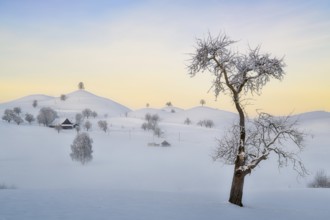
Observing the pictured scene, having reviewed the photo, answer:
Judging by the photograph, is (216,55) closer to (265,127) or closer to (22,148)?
(265,127)

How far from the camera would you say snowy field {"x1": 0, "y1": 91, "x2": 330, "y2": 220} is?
13.0 meters

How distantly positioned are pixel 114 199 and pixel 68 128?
423 ft

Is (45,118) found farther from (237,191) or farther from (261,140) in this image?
(261,140)

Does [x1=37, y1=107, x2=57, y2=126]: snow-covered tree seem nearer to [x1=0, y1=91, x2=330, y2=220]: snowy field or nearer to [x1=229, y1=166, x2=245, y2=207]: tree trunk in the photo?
[x1=0, y1=91, x2=330, y2=220]: snowy field

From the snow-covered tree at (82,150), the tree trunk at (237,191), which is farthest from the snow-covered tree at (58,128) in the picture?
the tree trunk at (237,191)

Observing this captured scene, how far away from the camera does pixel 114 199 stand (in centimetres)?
1498

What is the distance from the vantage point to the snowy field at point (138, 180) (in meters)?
13.0

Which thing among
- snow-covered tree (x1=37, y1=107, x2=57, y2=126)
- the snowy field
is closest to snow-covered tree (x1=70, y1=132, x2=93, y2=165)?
the snowy field

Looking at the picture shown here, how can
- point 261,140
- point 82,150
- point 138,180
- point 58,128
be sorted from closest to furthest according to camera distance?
Result: point 261,140 < point 138,180 < point 82,150 < point 58,128

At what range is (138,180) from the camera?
2377 inches

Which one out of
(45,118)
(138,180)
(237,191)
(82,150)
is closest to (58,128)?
(45,118)

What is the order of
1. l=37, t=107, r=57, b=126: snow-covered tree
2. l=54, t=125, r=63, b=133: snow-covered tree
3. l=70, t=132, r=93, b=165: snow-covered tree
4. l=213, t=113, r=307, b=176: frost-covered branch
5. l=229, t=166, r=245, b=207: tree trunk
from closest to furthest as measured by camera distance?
l=213, t=113, r=307, b=176: frost-covered branch, l=229, t=166, r=245, b=207: tree trunk, l=70, t=132, r=93, b=165: snow-covered tree, l=54, t=125, r=63, b=133: snow-covered tree, l=37, t=107, r=57, b=126: snow-covered tree

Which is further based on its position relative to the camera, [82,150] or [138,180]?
[82,150]

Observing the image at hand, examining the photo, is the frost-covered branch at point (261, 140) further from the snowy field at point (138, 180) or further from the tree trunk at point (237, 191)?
the snowy field at point (138, 180)
